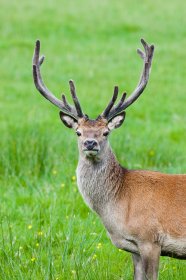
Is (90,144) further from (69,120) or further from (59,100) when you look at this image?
(59,100)

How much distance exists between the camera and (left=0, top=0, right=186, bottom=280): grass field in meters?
6.42

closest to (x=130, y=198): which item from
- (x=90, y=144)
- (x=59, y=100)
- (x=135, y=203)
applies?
(x=135, y=203)

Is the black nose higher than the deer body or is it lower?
higher

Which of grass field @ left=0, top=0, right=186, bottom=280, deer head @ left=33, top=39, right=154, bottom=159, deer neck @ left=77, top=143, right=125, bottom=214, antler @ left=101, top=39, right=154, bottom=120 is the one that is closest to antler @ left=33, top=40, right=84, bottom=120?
deer head @ left=33, top=39, right=154, bottom=159

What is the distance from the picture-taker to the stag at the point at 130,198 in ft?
18.6

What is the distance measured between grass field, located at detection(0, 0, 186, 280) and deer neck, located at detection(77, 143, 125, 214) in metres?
0.37

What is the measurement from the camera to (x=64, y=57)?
1733 centimetres

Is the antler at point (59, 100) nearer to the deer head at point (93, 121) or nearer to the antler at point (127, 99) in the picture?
the deer head at point (93, 121)

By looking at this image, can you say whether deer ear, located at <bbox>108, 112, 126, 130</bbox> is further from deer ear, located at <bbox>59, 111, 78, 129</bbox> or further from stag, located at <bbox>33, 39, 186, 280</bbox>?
deer ear, located at <bbox>59, 111, 78, 129</bbox>

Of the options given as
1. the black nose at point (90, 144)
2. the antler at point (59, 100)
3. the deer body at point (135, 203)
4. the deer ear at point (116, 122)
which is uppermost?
the antler at point (59, 100)

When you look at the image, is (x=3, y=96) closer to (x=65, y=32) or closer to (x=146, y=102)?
(x=146, y=102)

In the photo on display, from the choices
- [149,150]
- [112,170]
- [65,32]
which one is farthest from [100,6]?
[112,170]

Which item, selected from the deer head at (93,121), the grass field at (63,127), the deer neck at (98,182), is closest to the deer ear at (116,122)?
the deer head at (93,121)

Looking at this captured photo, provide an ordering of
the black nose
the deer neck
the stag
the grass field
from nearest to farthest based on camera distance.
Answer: the stag < the black nose < the deer neck < the grass field
